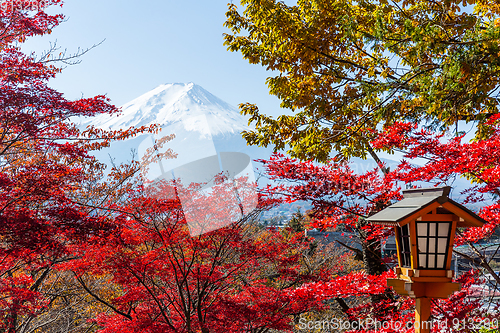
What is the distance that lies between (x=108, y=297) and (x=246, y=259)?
4.94m

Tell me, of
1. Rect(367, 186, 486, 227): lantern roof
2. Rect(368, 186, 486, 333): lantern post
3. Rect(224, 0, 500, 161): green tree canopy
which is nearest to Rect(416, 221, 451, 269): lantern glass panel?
Rect(368, 186, 486, 333): lantern post

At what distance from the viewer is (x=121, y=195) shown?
693 centimetres

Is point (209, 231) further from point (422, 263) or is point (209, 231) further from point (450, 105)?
point (450, 105)

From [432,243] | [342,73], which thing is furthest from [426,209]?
[342,73]

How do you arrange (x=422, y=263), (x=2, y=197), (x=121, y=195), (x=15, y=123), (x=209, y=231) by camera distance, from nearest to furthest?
1. (x=422, y=263)
2. (x=2, y=197)
3. (x=15, y=123)
4. (x=209, y=231)
5. (x=121, y=195)

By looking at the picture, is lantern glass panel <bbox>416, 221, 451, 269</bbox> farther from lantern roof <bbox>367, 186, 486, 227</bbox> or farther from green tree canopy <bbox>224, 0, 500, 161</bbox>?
green tree canopy <bbox>224, 0, 500, 161</bbox>

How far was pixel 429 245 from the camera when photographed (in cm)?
204

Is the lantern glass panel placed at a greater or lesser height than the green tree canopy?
lesser

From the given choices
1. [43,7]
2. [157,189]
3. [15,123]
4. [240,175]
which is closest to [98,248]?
[157,189]

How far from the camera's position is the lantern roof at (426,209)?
1.94 metres

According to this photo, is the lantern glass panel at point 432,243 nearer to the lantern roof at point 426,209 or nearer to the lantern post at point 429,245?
the lantern post at point 429,245

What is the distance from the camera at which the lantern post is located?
1.98 metres

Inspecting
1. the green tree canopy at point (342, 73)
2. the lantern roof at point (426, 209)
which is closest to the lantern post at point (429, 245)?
the lantern roof at point (426, 209)

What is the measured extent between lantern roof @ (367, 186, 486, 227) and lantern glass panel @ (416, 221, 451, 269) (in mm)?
110
